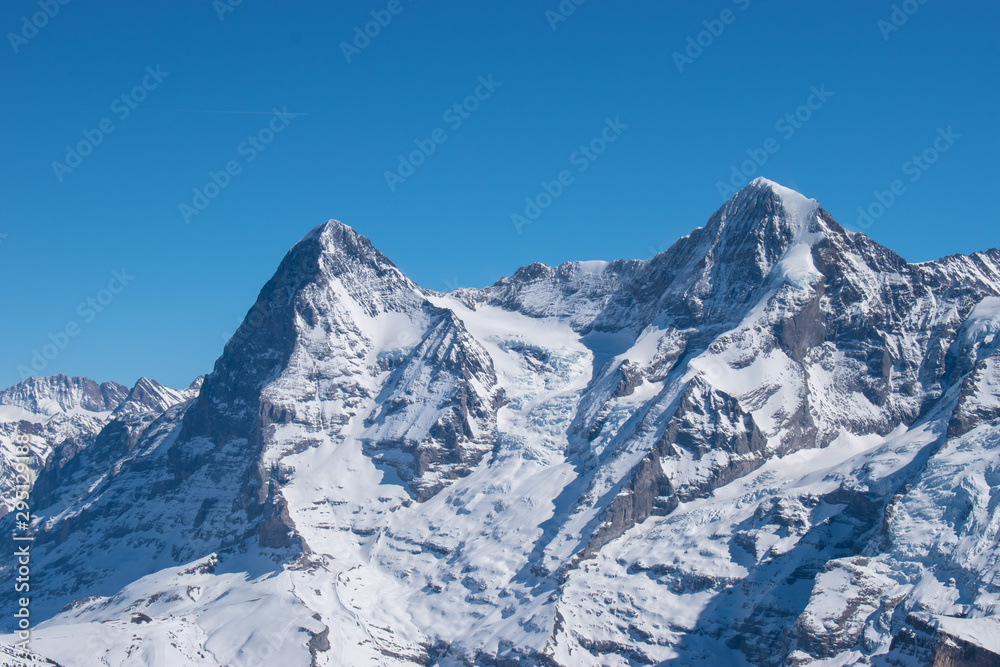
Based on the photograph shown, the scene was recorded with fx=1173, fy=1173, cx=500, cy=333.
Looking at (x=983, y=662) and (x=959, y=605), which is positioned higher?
(x=959, y=605)

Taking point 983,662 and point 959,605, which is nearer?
point 983,662

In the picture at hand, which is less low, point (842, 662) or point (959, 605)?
point (959, 605)

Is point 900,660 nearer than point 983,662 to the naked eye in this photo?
No

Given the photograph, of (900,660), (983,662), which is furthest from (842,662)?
(983,662)

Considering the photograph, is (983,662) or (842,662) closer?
(983,662)

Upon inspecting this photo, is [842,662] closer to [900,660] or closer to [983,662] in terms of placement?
[900,660]
